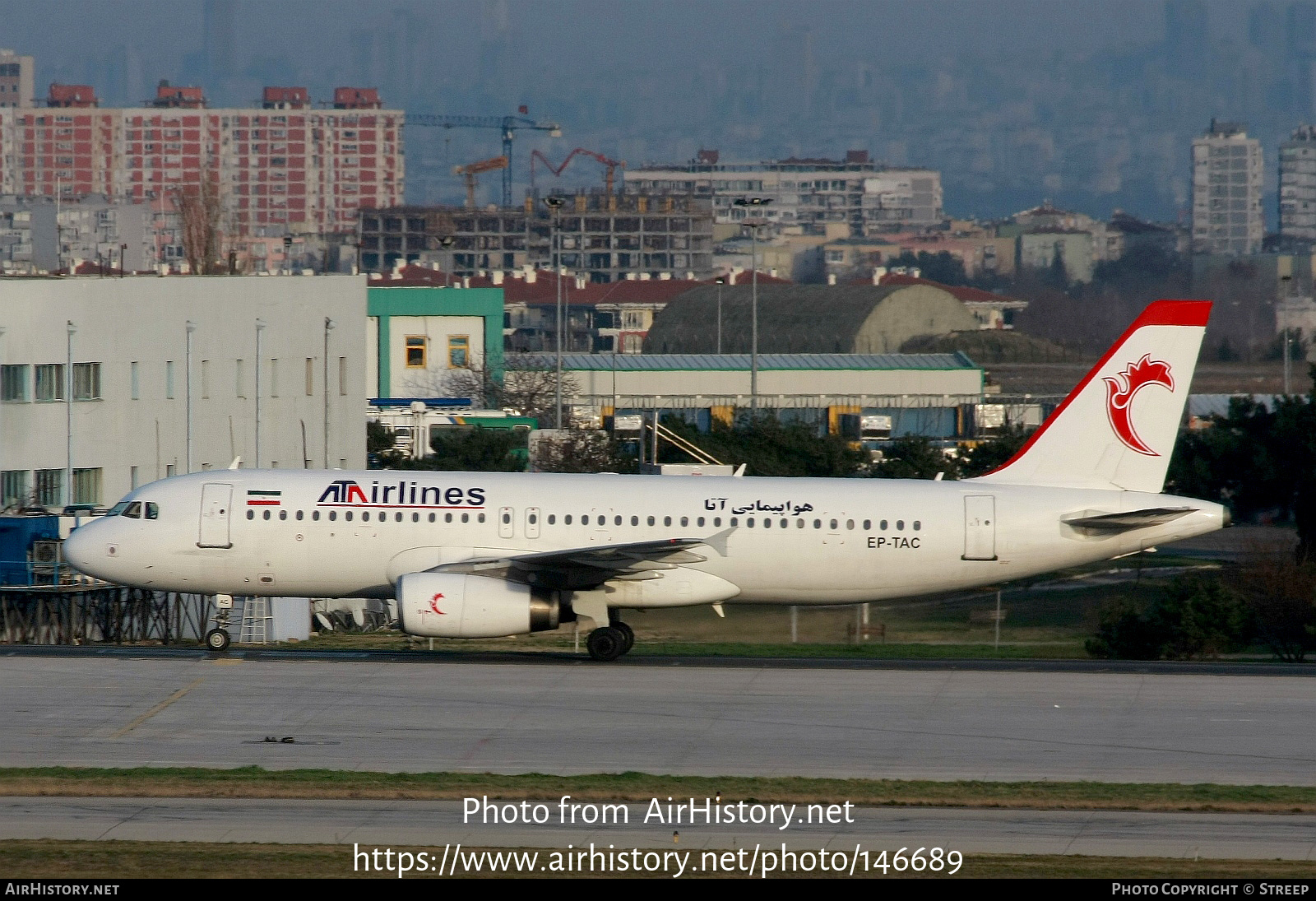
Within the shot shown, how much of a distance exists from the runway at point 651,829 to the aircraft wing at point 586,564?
1072cm

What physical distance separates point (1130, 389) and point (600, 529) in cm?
1109

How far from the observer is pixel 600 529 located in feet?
114

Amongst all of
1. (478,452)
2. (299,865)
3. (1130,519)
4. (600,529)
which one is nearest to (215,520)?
(600,529)

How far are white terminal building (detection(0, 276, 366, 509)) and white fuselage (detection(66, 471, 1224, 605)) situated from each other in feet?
48.0

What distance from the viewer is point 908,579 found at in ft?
117

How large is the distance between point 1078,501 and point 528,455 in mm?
33920

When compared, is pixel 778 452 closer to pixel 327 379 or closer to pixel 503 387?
pixel 327 379

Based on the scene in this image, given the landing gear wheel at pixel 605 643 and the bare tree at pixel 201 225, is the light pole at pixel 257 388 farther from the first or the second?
the bare tree at pixel 201 225

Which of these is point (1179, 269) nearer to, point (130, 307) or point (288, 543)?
point (130, 307)

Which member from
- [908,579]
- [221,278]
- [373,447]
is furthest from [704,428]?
[908,579]

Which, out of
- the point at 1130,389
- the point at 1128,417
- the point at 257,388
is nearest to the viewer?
the point at 1128,417

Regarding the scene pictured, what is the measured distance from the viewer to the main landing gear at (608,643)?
35219mm

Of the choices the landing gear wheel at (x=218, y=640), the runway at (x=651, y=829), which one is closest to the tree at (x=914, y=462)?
the landing gear wheel at (x=218, y=640)

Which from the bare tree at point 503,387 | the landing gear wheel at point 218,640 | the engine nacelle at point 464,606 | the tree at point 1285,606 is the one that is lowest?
the tree at point 1285,606
